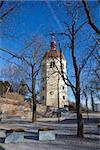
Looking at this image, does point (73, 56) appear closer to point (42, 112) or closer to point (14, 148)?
point (14, 148)

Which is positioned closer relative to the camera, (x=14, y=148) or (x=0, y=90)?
(x=14, y=148)

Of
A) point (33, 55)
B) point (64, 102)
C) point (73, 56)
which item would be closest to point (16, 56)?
point (73, 56)

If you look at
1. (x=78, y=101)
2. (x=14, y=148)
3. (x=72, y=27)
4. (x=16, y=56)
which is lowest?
(x=14, y=148)

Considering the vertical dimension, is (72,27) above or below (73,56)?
above

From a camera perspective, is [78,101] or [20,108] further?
[20,108]

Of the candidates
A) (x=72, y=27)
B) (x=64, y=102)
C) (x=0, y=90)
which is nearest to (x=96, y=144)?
(x=72, y=27)

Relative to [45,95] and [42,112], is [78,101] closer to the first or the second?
[42,112]

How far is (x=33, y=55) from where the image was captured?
90.1 feet

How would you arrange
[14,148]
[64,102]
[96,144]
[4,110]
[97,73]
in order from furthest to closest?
1. [64,102]
2. [4,110]
3. [97,73]
4. [96,144]
5. [14,148]

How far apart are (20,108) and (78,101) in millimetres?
32438

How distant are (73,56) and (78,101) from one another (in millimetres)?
2726

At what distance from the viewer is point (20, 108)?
148ft

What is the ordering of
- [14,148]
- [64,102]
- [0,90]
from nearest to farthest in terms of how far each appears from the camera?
[14,148], [0,90], [64,102]

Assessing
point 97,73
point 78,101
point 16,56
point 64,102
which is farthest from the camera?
point 64,102
